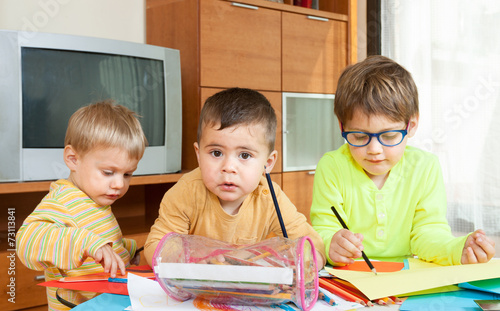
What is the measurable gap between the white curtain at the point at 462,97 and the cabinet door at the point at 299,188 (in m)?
0.73

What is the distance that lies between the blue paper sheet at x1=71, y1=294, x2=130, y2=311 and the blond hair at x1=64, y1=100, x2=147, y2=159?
418mm

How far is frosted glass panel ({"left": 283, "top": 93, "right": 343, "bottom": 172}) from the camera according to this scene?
3164 mm

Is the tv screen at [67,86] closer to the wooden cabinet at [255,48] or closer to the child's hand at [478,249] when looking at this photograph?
the wooden cabinet at [255,48]

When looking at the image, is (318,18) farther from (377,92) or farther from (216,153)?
(216,153)

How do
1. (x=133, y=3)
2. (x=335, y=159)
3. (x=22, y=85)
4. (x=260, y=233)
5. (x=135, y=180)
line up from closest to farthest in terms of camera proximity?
(x=260, y=233)
(x=335, y=159)
(x=22, y=85)
(x=135, y=180)
(x=133, y=3)

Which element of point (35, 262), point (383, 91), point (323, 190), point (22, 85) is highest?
point (22, 85)

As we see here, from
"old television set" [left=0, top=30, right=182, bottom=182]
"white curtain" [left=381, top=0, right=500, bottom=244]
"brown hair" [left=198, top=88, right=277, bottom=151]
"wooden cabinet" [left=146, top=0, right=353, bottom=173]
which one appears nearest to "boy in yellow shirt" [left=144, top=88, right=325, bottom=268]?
"brown hair" [left=198, top=88, right=277, bottom=151]

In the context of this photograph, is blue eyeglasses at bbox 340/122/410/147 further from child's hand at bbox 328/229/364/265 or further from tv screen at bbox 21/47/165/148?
tv screen at bbox 21/47/165/148

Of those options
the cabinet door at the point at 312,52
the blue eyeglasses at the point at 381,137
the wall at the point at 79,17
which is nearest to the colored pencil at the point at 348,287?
the blue eyeglasses at the point at 381,137

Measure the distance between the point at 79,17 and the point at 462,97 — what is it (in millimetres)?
2247

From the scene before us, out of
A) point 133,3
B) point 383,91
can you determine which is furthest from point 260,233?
point 133,3

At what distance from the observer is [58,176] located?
7.13ft

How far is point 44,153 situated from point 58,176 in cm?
12

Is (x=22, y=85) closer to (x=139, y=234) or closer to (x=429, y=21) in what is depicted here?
(x=139, y=234)
